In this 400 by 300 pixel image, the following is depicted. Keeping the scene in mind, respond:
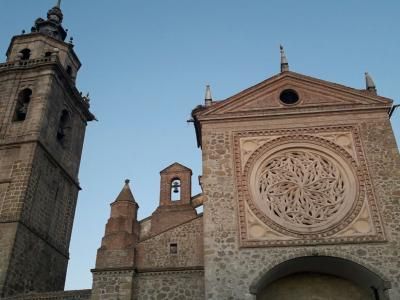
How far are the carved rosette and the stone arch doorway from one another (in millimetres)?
737

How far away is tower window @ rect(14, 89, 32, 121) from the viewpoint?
22.3m

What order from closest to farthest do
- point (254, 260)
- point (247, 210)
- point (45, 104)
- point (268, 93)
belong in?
point (254, 260)
point (247, 210)
point (268, 93)
point (45, 104)

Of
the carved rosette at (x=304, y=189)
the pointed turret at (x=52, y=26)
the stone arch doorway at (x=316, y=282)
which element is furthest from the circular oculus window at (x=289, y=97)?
the pointed turret at (x=52, y=26)

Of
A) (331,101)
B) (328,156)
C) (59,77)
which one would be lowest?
(328,156)

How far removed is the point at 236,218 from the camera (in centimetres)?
1248

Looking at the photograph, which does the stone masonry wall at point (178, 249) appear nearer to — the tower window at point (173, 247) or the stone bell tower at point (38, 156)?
the tower window at point (173, 247)

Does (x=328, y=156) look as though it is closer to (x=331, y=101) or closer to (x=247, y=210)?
(x=331, y=101)

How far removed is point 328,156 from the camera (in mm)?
13367

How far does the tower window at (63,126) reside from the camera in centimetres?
2369

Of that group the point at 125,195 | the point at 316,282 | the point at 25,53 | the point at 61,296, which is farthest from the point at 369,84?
the point at 25,53

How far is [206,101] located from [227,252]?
234 inches

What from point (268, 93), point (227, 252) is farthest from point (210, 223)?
point (268, 93)

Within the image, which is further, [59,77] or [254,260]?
[59,77]

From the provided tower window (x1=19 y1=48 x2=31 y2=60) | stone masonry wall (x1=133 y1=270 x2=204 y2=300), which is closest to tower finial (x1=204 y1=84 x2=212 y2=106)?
stone masonry wall (x1=133 y1=270 x2=204 y2=300)
